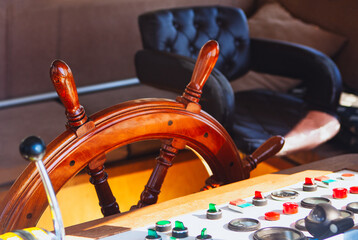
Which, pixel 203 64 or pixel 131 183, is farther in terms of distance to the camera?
pixel 131 183

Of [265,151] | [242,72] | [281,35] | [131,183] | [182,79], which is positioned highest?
[281,35]

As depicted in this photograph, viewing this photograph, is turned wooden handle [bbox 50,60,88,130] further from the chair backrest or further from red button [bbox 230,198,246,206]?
the chair backrest

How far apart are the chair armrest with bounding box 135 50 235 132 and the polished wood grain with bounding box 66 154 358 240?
862mm

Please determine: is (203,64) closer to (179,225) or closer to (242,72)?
(179,225)

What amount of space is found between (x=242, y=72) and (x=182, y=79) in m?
0.70

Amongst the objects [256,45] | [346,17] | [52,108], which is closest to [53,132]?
[52,108]

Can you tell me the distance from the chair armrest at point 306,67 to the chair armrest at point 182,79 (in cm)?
58

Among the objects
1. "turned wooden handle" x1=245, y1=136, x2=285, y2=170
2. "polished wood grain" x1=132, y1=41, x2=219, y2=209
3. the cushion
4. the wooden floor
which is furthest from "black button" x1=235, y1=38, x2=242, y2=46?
"polished wood grain" x1=132, y1=41, x2=219, y2=209

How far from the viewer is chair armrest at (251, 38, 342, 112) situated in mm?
2461

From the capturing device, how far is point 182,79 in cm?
Answer: 228

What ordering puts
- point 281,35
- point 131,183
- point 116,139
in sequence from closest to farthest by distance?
point 116,139, point 131,183, point 281,35

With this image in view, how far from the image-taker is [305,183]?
1.10 metres

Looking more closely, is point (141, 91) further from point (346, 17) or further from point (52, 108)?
point (346, 17)

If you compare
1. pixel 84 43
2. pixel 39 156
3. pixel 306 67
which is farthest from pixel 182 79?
pixel 39 156
